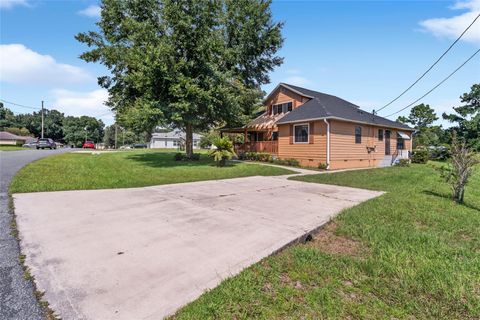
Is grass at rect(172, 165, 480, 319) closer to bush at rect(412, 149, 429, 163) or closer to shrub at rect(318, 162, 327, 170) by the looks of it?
shrub at rect(318, 162, 327, 170)

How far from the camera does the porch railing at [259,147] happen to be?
1838 cm

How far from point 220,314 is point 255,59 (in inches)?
980

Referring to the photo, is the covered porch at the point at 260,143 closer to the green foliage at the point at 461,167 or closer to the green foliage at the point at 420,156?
the green foliage at the point at 461,167

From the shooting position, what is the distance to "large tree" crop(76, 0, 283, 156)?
555 inches

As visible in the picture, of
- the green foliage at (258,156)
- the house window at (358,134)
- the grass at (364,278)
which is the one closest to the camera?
the grass at (364,278)

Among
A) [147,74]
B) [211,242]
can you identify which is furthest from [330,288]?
[147,74]

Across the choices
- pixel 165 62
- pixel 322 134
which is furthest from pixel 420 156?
pixel 165 62

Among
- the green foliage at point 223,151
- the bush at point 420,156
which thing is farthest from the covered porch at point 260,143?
the bush at point 420,156

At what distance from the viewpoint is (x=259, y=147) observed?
19.5 m


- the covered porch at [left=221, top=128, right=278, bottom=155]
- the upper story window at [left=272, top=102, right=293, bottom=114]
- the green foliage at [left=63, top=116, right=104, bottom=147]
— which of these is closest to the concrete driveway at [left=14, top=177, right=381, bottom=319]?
the covered porch at [left=221, top=128, right=278, bottom=155]

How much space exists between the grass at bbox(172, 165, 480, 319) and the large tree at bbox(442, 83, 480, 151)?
3161 cm

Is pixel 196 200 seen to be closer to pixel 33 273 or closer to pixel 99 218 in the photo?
pixel 99 218

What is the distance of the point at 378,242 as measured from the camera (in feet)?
12.5

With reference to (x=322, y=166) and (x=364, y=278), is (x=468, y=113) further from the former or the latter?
(x=364, y=278)
